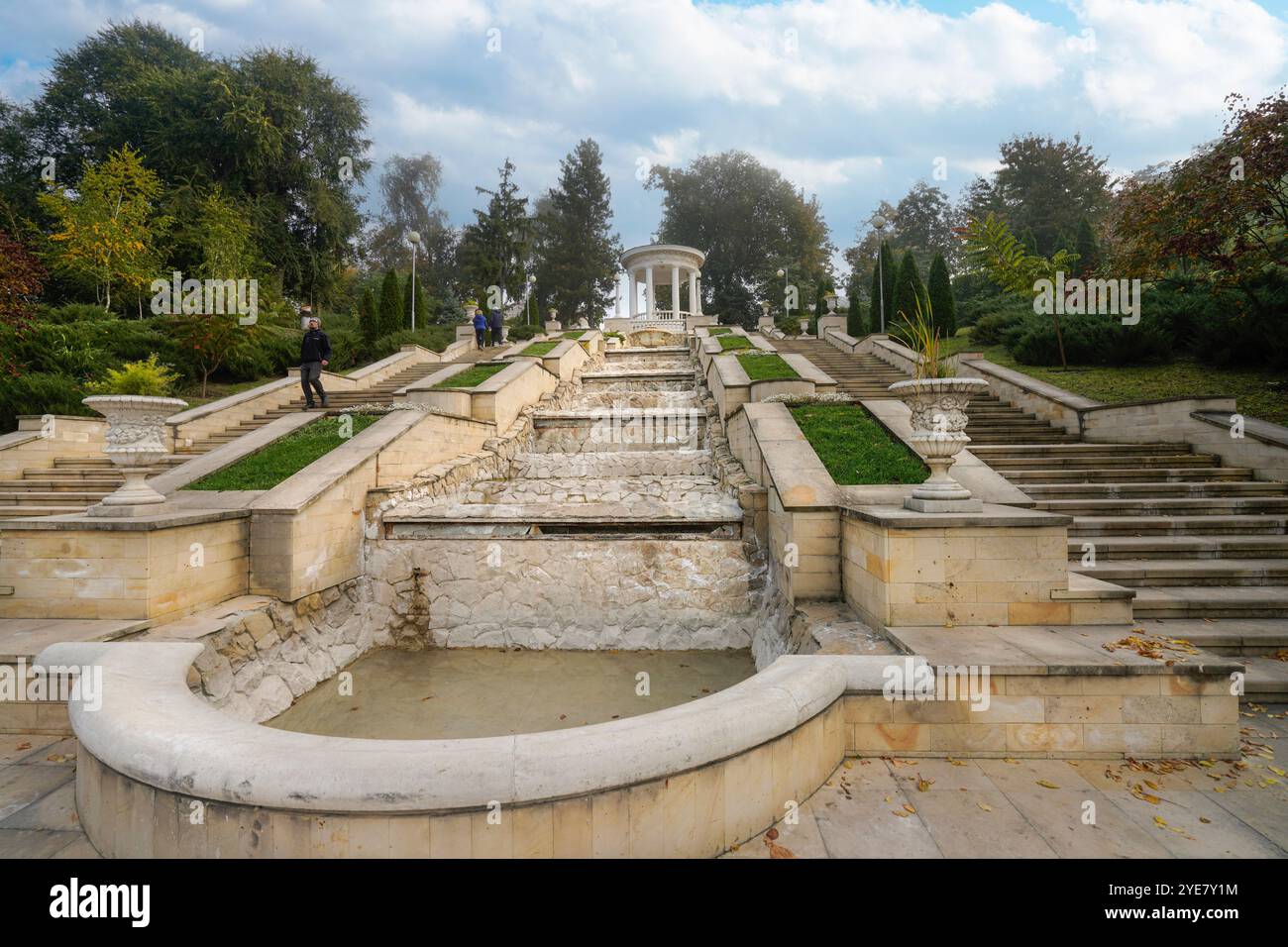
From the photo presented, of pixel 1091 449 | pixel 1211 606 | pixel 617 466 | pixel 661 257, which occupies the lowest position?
pixel 1211 606

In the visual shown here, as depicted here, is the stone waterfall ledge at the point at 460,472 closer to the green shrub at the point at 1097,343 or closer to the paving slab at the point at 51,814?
the paving slab at the point at 51,814

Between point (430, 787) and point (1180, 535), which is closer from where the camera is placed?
point (430, 787)

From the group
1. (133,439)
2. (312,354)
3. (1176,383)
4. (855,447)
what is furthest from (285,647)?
(1176,383)

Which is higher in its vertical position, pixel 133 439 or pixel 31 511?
pixel 133 439

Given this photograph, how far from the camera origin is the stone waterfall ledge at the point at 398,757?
2010 mm

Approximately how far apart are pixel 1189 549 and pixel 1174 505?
998 millimetres

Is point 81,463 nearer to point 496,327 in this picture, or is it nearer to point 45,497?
point 45,497

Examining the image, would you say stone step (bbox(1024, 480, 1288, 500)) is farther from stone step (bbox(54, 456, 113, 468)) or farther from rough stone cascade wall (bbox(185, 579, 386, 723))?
stone step (bbox(54, 456, 113, 468))

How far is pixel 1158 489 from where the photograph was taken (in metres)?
6.58

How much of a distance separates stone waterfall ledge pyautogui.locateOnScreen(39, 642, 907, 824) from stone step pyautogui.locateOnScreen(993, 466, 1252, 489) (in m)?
6.23

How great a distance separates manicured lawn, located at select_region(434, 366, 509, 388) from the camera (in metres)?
10.9

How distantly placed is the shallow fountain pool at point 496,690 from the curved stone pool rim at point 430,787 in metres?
2.06

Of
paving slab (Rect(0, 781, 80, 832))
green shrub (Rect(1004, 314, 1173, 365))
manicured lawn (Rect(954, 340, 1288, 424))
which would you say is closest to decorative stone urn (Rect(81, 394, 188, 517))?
paving slab (Rect(0, 781, 80, 832))

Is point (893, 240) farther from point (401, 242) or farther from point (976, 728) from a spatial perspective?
point (976, 728)
